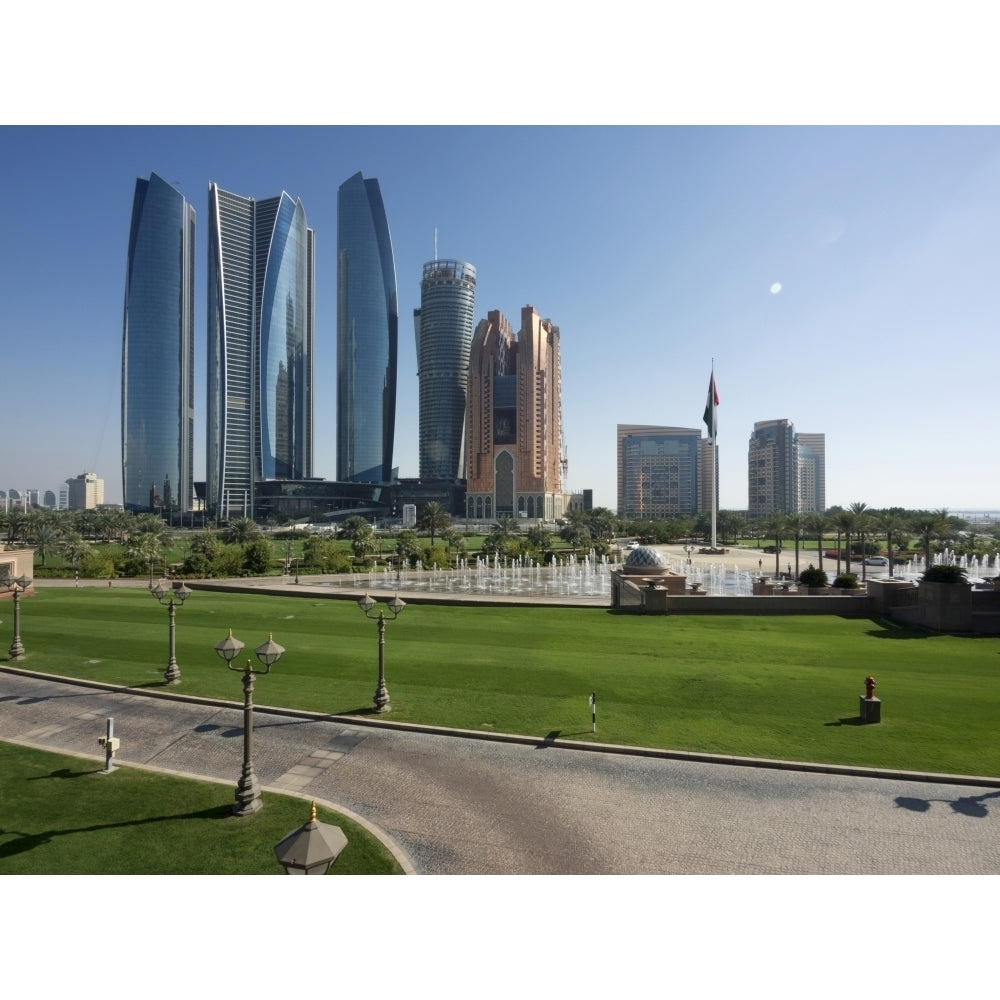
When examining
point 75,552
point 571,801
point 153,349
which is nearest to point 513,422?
point 153,349

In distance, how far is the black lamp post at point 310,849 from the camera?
6555mm

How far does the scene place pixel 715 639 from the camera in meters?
23.9

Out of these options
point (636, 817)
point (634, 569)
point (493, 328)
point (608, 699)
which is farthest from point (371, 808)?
point (493, 328)

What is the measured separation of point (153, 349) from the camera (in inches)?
6811

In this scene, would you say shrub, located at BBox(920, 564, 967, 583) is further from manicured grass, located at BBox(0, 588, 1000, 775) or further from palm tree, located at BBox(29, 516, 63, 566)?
palm tree, located at BBox(29, 516, 63, 566)

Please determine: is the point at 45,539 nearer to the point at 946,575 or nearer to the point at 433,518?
the point at 433,518

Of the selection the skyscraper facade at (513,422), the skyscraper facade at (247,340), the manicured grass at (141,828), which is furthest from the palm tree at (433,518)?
the skyscraper facade at (247,340)

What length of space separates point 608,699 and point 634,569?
924 inches

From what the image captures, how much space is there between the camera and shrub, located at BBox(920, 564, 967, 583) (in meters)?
25.0

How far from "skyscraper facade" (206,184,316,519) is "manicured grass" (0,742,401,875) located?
17755cm

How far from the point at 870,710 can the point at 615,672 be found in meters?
7.20

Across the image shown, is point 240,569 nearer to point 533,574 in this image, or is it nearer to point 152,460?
point 533,574

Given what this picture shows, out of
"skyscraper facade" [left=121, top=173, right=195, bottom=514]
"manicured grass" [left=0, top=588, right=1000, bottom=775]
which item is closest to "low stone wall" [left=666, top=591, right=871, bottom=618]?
"manicured grass" [left=0, top=588, right=1000, bottom=775]

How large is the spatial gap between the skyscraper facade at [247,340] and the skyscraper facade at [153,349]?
10.1 meters
